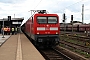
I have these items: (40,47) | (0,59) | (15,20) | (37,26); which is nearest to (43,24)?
(37,26)

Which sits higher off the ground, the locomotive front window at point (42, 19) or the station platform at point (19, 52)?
the locomotive front window at point (42, 19)

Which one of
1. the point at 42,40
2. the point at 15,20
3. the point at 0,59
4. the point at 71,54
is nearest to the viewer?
Result: the point at 0,59

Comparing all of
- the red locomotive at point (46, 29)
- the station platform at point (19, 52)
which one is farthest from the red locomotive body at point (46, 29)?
the station platform at point (19, 52)

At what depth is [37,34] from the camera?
1664 cm

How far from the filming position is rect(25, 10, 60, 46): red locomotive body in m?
16.6

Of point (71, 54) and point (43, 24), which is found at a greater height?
point (43, 24)

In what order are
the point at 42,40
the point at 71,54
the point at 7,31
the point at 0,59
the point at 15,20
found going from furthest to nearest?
the point at 15,20 < the point at 7,31 < the point at 42,40 < the point at 71,54 < the point at 0,59

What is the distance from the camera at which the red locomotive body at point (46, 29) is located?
654 inches

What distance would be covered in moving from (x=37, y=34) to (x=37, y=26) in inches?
25.6

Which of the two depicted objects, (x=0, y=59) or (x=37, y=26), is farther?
(x=37, y=26)

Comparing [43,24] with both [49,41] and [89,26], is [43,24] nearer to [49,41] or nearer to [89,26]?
[49,41]

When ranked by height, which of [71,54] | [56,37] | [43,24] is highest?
[43,24]

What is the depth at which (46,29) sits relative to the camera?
664 inches

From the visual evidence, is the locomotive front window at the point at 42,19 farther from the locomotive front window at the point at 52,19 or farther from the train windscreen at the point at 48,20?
the locomotive front window at the point at 52,19
